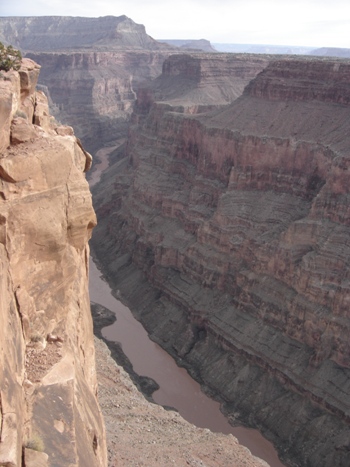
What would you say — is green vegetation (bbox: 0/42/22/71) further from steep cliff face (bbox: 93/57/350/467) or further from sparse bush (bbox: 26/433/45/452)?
steep cliff face (bbox: 93/57/350/467)

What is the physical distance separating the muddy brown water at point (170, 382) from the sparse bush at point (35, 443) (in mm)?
29682

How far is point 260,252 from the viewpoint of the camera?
50.5 meters

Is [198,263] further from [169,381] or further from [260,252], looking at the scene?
[169,381]

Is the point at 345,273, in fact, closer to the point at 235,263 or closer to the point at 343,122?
the point at 235,263

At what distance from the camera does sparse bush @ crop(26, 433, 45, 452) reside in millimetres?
12217

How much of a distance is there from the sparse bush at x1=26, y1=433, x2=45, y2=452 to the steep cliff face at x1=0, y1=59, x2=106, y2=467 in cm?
2

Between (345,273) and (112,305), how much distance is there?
88.6 feet

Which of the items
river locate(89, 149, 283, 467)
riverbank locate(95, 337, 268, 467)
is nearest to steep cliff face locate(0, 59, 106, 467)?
riverbank locate(95, 337, 268, 467)

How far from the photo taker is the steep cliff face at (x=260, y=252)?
140 feet

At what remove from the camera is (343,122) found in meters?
54.7

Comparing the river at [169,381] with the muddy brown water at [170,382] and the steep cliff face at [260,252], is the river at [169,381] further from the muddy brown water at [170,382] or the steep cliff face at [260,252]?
the steep cliff face at [260,252]

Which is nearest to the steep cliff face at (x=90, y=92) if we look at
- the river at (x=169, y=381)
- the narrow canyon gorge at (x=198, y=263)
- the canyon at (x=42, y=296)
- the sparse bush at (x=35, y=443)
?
the narrow canyon gorge at (x=198, y=263)

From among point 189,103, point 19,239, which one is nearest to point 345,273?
point 19,239

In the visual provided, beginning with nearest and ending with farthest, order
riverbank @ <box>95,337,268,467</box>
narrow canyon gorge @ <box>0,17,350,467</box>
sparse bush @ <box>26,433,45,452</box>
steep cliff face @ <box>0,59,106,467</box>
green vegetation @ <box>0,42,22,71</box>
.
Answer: sparse bush @ <box>26,433,45,452</box> → steep cliff face @ <box>0,59,106,467</box> → narrow canyon gorge @ <box>0,17,350,467</box> → green vegetation @ <box>0,42,22,71</box> → riverbank @ <box>95,337,268,467</box>
